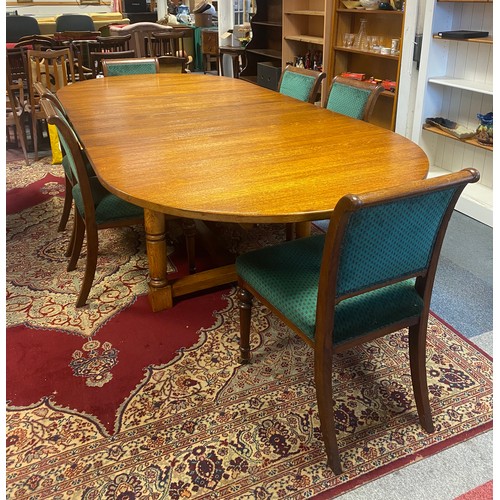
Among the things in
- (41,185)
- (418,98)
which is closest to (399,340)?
(418,98)

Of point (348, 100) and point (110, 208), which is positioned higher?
point (348, 100)

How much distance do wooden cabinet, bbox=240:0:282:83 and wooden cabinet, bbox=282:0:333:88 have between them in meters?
0.27

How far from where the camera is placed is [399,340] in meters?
2.03

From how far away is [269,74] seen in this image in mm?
5270

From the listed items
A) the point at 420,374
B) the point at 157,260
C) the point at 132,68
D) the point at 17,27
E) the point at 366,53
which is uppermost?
the point at 17,27

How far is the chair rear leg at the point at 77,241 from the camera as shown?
2400mm

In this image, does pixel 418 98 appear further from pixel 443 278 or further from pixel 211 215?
pixel 211 215

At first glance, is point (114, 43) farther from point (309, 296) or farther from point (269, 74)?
point (309, 296)

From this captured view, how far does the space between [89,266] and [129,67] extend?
216 cm

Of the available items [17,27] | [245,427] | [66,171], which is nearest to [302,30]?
[66,171]

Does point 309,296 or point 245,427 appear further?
point 245,427

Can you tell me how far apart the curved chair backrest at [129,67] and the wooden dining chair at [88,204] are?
1.73 m

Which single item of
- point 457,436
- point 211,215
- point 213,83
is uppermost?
point 213,83

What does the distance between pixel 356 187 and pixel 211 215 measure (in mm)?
471
